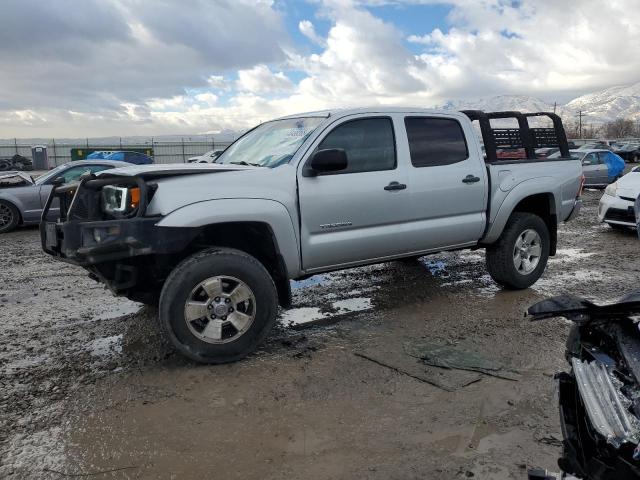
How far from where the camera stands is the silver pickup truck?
12.6 feet

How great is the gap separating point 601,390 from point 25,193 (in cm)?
1123

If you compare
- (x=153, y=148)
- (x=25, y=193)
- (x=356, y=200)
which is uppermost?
(x=153, y=148)

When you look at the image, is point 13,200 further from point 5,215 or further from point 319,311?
point 319,311

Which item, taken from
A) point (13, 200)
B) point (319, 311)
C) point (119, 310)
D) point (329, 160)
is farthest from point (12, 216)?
point (329, 160)

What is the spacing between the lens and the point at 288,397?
3586 mm

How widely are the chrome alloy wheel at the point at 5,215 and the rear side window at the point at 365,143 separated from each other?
28.2 ft

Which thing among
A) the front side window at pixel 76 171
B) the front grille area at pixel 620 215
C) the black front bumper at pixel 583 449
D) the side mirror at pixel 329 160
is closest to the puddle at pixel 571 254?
the front grille area at pixel 620 215

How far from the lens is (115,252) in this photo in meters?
3.75

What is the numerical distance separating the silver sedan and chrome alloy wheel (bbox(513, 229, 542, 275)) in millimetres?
7706

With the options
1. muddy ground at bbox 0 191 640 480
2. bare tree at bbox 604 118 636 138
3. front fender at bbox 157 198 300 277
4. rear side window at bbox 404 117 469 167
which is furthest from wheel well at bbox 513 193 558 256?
bare tree at bbox 604 118 636 138

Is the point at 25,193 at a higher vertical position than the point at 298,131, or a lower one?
lower

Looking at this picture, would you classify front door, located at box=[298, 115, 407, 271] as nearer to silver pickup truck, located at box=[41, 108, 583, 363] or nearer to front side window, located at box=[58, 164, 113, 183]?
silver pickup truck, located at box=[41, 108, 583, 363]

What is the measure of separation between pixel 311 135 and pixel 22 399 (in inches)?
115

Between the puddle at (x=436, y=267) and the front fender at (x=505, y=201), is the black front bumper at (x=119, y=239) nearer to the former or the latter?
the front fender at (x=505, y=201)
